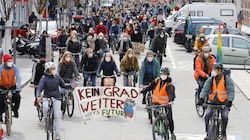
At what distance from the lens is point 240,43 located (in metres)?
30.4

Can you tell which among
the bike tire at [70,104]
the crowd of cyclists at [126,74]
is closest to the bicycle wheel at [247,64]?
the crowd of cyclists at [126,74]

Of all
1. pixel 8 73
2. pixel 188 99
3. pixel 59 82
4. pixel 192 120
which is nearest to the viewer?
pixel 59 82

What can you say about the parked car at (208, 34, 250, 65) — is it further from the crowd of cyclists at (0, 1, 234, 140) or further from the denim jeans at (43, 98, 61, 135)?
the denim jeans at (43, 98, 61, 135)

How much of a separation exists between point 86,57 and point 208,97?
670cm

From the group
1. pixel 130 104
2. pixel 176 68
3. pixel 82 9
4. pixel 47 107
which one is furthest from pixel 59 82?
pixel 82 9

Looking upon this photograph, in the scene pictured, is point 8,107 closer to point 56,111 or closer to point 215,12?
point 56,111

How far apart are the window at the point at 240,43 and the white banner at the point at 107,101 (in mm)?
15768

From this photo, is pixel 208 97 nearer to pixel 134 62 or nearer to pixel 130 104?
pixel 130 104

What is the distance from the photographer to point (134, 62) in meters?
19.3

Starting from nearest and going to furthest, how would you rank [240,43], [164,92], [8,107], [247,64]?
[164,92] < [8,107] < [247,64] < [240,43]

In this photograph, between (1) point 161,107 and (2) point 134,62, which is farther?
(2) point 134,62

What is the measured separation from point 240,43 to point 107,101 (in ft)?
52.9

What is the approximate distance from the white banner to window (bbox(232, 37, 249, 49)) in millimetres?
15768

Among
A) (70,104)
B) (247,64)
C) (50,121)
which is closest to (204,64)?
(70,104)
